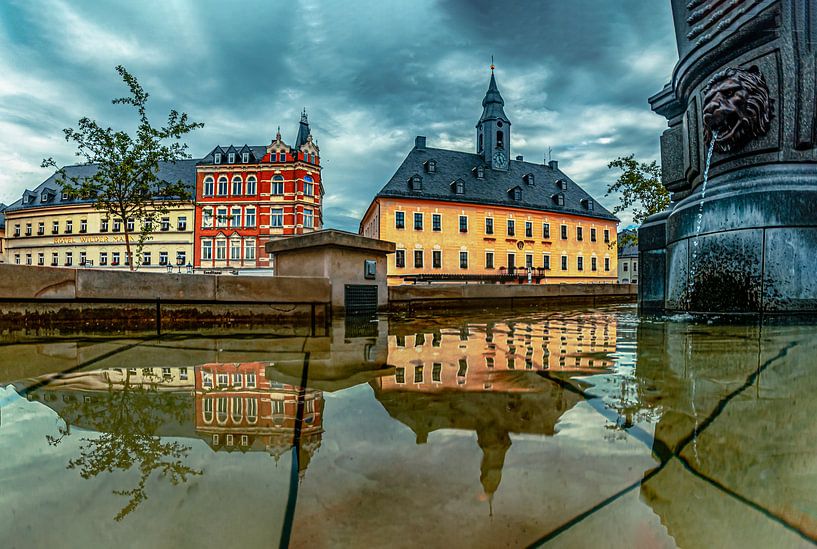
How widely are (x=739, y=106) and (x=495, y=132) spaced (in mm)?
39742

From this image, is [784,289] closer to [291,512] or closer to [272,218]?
[291,512]

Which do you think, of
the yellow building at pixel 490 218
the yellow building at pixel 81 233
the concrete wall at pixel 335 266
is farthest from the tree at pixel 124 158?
the yellow building at pixel 81 233

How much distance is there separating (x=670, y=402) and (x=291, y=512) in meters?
1.49

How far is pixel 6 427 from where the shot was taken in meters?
1.47

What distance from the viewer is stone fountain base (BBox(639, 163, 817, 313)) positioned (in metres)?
4.38

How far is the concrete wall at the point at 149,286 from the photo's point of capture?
14.3ft

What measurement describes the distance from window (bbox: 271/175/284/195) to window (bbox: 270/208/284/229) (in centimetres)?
180

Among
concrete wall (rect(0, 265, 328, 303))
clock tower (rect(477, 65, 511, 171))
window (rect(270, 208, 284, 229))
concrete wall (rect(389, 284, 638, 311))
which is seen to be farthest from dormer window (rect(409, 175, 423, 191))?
concrete wall (rect(0, 265, 328, 303))

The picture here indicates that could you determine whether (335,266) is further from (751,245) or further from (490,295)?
(751,245)

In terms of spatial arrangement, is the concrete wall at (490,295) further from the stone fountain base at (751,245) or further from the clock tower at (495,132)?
the clock tower at (495,132)

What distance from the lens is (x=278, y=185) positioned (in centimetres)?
3978

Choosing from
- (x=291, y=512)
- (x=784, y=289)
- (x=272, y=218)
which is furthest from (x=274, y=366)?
(x=272, y=218)

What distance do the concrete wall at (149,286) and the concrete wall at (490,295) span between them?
2.74 meters

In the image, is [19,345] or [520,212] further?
[520,212]
